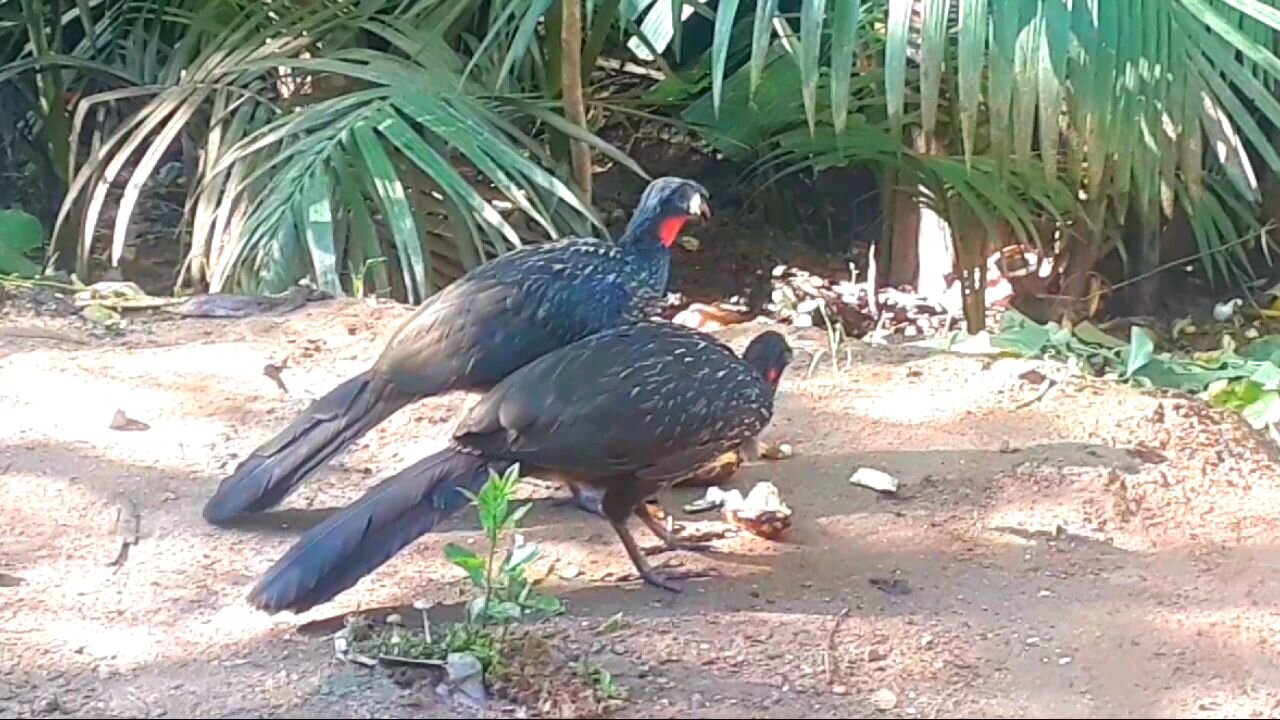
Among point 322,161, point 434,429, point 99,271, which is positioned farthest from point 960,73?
point 99,271

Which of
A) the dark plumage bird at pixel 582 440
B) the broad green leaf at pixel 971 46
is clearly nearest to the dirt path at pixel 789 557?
the dark plumage bird at pixel 582 440

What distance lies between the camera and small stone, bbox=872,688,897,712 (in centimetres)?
250

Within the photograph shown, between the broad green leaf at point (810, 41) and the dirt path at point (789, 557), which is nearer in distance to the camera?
the dirt path at point (789, 557)

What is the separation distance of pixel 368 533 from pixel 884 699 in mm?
851

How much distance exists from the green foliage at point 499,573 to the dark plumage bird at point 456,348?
590 mm

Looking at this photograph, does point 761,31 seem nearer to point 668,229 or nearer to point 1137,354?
point 668,229

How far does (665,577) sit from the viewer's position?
3.04m

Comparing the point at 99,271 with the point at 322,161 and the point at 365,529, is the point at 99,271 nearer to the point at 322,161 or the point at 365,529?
the point at 322,161

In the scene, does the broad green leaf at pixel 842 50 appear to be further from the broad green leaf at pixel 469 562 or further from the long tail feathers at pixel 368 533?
the broad green leaf at pixel 469 562

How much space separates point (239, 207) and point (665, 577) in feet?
7.68

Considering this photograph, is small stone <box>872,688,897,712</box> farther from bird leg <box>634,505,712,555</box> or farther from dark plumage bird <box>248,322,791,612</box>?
bird leg <box>634,505,712,555</box>

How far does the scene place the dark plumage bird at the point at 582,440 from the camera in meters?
2.76

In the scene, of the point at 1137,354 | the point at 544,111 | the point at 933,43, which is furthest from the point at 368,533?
the point at 544,111

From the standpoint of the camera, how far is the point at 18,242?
5.39 metres
